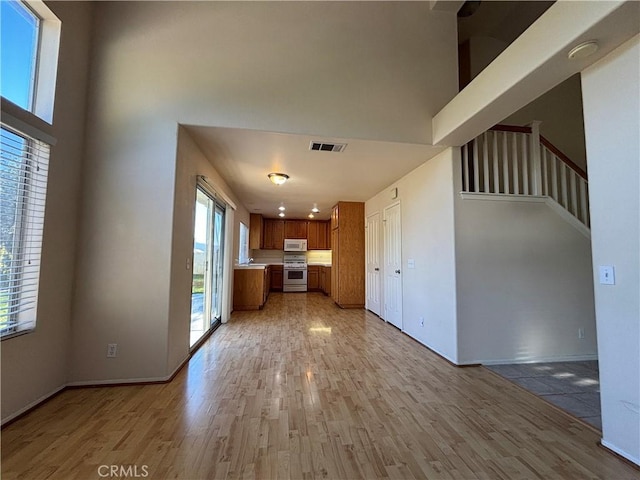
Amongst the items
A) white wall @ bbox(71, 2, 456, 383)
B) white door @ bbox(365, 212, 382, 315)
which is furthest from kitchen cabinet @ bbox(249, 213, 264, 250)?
white wall @ bbox(71, 2, 456, 383)

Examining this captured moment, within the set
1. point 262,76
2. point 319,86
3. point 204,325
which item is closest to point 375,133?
point 319,86

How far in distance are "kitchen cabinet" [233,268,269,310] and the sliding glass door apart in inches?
41.5

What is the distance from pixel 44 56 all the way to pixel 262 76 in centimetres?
170

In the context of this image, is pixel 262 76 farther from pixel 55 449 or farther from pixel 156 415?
pixel 55 449

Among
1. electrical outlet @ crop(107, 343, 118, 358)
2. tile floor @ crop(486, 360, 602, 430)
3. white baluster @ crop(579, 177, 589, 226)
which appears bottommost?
tile floor @ crop(486, 360, 602, 430)

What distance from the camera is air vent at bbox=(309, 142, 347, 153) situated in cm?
314

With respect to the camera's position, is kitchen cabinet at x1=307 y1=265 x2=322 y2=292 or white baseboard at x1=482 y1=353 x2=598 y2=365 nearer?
white baseboard at x1=482 y1=353 x2=598 y2=365

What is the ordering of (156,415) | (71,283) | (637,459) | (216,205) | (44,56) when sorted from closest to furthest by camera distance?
(637,459) → (156,415) → (44,56) → (71,283) → (216,205)

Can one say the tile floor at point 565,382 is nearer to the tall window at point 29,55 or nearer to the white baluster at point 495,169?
the white baluster at point 495,169

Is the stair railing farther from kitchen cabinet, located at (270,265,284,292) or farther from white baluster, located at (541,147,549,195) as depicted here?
kitchen cabinet, located at (270,265,284,292)

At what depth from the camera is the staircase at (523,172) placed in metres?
3.30

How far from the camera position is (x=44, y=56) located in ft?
7.20

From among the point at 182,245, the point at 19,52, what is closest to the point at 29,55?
→ the point at 19,52

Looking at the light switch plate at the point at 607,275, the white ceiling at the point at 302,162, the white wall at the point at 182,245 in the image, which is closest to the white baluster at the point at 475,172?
the white ceiling at the point at 302,162
